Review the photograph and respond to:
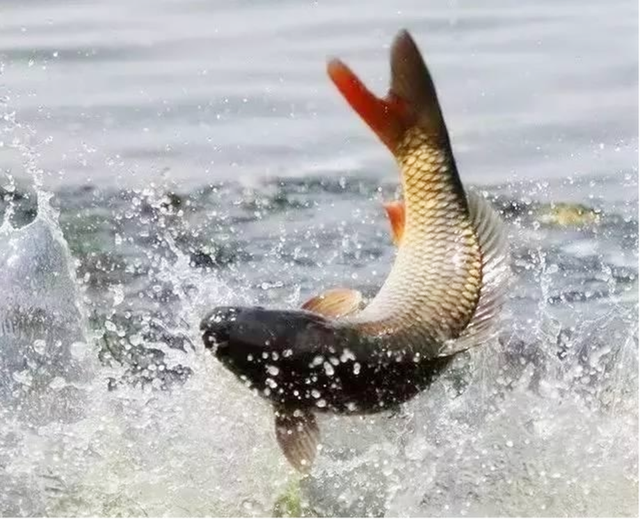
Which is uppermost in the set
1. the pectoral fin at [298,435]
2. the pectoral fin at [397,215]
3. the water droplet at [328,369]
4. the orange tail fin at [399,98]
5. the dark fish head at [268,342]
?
the orange tail fin at [399,98]

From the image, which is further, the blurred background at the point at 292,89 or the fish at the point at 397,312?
the blurred background at the point at 292,89

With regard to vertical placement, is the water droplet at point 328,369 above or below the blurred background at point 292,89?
Answer: above

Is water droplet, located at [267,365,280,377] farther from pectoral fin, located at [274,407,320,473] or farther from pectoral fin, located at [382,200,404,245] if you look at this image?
pectoral fin, located at [382,200,404,245]

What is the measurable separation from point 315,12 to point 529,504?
3237 mm

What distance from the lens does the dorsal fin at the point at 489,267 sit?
305 centimetres

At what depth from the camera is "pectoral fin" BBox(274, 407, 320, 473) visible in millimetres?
2955

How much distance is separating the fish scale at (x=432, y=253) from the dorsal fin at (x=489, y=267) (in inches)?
0.6

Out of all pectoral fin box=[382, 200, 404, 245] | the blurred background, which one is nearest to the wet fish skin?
pectoral fin box=[382, 200, 404, 245]

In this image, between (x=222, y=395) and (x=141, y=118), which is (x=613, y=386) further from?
(x=141, y=118)

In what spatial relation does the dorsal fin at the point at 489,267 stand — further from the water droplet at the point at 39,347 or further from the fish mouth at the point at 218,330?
the water droplet at the point at 39,347

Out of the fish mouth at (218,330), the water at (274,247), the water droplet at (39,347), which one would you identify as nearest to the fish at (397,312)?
the fish mouth at (218,330)

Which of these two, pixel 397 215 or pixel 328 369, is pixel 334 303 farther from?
pixel 397 215

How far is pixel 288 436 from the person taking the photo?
2.96 m

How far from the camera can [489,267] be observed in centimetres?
308
